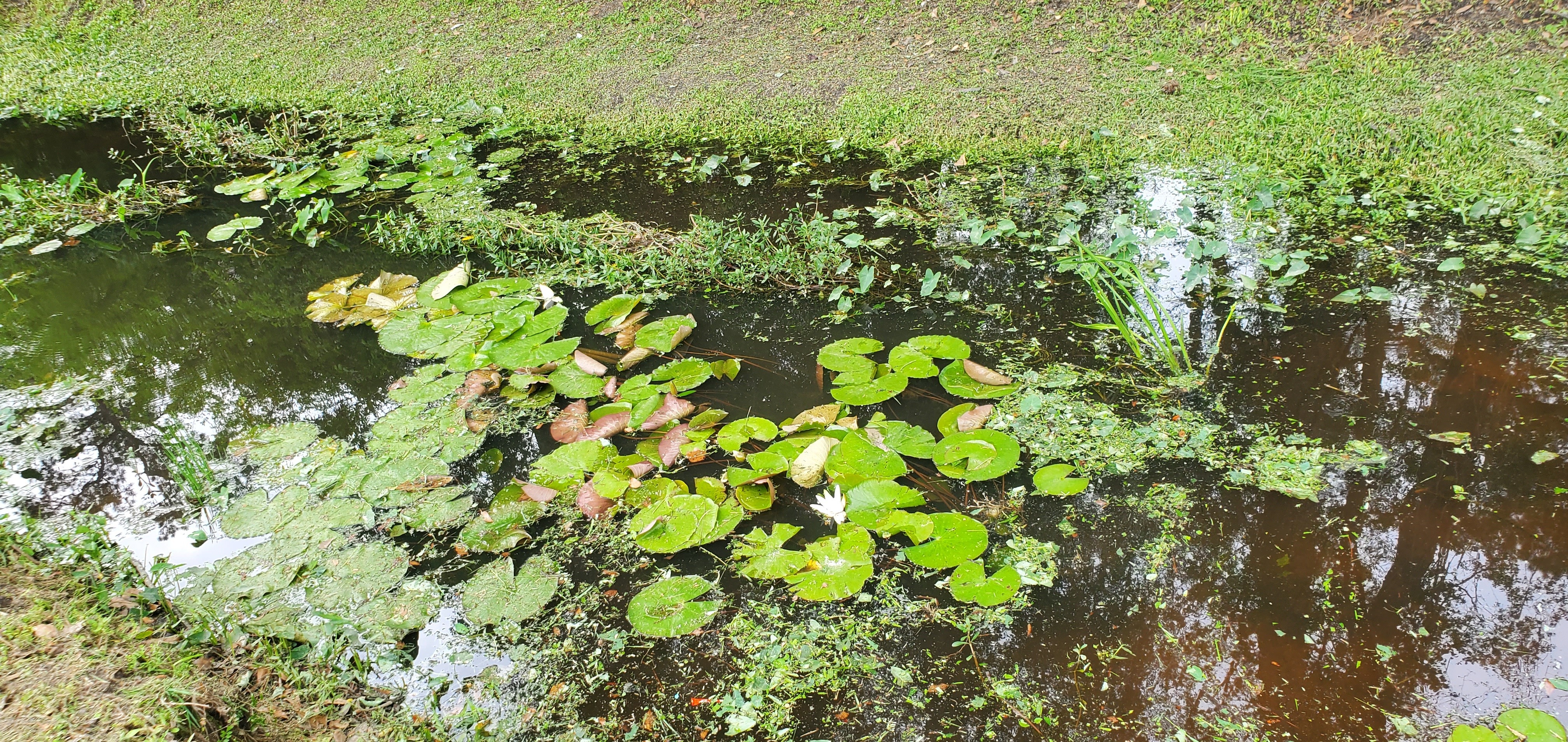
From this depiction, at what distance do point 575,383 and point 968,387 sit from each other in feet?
3.82

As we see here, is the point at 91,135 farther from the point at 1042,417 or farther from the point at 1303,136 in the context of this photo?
the point at 1303,136

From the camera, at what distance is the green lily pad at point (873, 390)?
2354 millimetres

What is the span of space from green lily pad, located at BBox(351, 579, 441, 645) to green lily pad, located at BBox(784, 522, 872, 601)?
2.70 ft

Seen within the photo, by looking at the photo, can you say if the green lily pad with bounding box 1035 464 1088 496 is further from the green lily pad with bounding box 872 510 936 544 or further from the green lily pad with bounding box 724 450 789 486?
the green lily pad with bounding box 724 450 789 486

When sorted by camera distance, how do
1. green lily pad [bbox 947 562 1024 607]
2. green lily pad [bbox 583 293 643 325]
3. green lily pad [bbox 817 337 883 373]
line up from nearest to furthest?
green lily pad [bbox 947 562 1024 607] → green lily pad [bbox 817 337 883 373] → green lily pad [bbox 583 293 643 325]

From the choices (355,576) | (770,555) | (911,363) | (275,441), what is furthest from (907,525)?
(275,441)

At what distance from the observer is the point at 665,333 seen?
2.72m

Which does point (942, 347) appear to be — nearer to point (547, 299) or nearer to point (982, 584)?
point (982, 584)

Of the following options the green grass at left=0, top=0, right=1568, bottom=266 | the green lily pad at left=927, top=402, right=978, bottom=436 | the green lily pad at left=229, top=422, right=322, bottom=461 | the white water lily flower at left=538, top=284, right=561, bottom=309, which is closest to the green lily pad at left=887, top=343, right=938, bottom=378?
the green lily pad at left=927, top=402, right=978, bottom=436

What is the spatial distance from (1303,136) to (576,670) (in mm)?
3417

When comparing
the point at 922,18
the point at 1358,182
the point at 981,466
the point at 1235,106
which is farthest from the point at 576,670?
the point at 922,18

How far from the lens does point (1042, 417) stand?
2.26 metres

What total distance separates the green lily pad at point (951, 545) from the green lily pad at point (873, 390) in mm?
502

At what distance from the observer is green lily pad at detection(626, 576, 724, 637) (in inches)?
70.5
